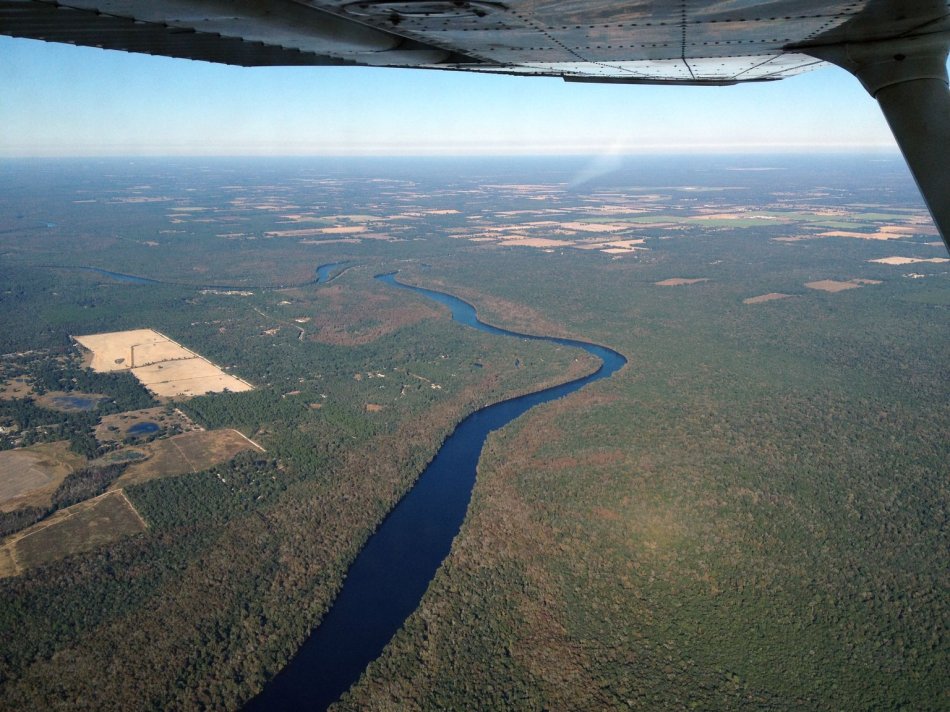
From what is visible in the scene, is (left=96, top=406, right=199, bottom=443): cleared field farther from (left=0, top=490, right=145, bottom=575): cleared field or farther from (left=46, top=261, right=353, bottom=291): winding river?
(left=46, top=261, right=353, bottom=291): winding river

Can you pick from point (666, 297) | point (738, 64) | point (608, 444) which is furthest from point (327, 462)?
point (666, 297)

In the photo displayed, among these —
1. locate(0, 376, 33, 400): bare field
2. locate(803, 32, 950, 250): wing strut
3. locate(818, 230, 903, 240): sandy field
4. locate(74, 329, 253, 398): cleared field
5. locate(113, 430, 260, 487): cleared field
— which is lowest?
locate(0, 376, 33, 400): bare field

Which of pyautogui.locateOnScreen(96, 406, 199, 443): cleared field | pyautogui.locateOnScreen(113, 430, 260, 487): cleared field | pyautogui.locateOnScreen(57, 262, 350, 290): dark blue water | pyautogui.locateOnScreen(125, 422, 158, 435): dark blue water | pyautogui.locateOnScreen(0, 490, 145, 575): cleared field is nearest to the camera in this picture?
pyautogui.locateOnScreen(0, 490, 145, 575): cleared field

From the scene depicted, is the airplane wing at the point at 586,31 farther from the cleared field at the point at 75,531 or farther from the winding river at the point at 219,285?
the winding river at the point at 219,285

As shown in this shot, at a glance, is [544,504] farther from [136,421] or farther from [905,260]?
[905,260]

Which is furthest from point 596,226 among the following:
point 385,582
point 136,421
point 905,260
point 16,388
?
point 385,582

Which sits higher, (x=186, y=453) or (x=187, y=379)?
(x=186, y=453)

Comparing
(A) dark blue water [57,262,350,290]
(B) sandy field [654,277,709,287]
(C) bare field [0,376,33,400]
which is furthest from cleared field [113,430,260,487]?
(B) sandy field [654,277,709,287]
